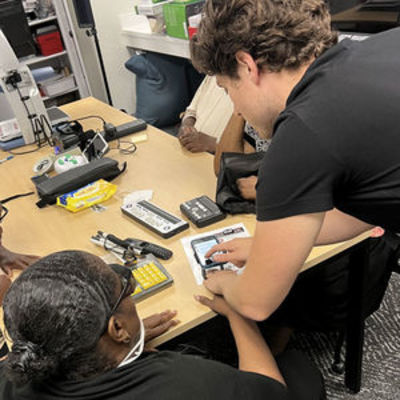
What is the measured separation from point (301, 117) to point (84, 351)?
0.55 m

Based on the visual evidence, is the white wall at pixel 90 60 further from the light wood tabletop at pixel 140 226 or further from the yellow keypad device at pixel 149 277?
the yellow keypad device at pixel 149 277

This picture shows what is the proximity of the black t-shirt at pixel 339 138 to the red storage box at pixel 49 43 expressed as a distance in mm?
3589

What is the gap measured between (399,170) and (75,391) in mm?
664

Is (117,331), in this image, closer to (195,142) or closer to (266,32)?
(266,32)

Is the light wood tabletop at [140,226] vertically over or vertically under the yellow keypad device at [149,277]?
under

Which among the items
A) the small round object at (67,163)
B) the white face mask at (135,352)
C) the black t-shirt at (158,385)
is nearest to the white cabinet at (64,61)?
the small round object at (67,163)

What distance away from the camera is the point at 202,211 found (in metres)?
1.44

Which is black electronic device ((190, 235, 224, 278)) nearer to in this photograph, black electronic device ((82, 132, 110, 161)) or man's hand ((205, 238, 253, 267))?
man's hand ((205, 238, 253, 267))

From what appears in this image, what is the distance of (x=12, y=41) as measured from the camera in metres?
3.54

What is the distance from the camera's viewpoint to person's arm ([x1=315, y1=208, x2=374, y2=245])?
1.20 meters

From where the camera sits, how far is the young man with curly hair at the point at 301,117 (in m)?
0.73

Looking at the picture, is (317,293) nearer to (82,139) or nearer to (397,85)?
(397,85)

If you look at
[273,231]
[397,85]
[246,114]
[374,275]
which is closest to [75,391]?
[273,231]

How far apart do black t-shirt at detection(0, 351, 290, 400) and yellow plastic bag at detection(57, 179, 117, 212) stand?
0.83 m
